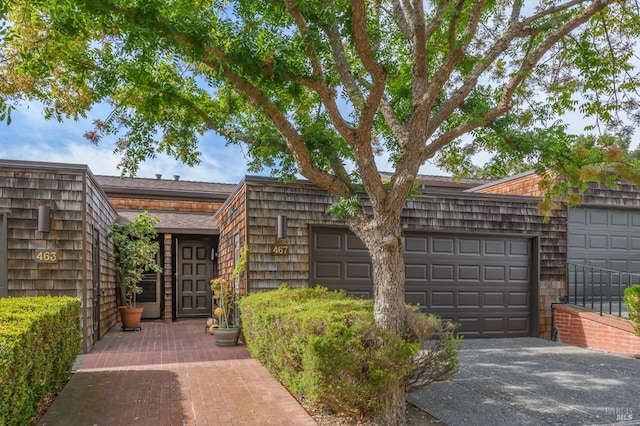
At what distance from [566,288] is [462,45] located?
703 cm

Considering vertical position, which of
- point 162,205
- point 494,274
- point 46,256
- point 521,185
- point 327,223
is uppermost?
point 521,185

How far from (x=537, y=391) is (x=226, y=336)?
479 cm

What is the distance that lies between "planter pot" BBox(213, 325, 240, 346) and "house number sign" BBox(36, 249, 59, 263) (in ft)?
9.22

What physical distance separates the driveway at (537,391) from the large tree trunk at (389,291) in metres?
0.68

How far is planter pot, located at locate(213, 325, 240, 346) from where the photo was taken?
25.5ft

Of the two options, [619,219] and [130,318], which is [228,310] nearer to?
[130,318]

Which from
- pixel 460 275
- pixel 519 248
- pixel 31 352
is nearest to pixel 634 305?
pixel 519 248

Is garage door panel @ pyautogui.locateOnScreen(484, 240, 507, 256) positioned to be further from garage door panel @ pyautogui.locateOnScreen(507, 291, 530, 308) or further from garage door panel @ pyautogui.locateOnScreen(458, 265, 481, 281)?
garage door panel @ pyautogui.locateOnScreen(507, 291, 530, 308)

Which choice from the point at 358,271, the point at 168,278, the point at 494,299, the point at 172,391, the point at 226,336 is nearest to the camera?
the point at 172,391

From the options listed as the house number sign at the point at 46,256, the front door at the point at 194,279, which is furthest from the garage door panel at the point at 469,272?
the house number sign at the point at 46,256

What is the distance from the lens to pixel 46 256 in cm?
711

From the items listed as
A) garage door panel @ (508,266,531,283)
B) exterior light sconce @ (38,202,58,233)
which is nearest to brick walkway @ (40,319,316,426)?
exterior light sconce @ (38,202,58,233)

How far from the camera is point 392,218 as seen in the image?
470 centimetres

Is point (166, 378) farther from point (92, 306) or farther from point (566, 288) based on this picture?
point (566, 288)
